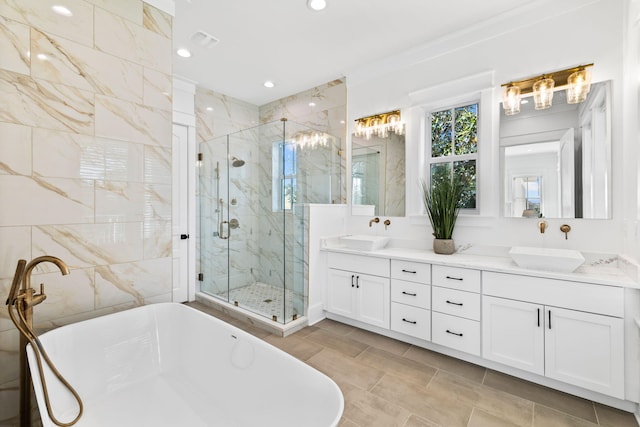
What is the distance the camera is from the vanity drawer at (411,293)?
8.01 ft

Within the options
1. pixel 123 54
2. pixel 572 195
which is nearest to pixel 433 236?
pixel 572 195

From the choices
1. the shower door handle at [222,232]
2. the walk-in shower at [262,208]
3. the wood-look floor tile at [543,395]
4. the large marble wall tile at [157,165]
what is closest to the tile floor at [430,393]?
the wood-look floor tile at [543,395]

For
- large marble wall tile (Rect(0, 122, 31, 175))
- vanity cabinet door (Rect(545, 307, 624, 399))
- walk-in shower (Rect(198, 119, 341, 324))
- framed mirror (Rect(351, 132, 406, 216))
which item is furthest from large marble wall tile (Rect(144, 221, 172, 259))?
vanity cabinet door (Rect(545, 307, 624, 399))

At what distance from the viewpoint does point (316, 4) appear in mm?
2264

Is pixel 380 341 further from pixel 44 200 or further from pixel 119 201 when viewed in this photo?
pixel 44 200

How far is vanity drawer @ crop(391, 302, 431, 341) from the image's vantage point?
8.01 ft

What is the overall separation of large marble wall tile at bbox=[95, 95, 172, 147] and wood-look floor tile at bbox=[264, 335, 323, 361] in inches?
76.0

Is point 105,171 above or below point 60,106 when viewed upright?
below

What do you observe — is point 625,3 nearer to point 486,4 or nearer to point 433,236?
point 486,4

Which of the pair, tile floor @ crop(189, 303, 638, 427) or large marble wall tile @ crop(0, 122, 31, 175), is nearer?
large marble wall tile @ crop(0, 122, 31, 175)

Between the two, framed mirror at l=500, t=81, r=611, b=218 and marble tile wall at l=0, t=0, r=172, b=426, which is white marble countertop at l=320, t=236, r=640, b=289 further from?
marble tile wall at l=0, t=0, r=172, b=426

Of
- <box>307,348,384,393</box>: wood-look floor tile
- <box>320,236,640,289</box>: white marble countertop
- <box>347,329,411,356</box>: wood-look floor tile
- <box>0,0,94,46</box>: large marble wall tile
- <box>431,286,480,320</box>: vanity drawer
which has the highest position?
<box>0,0,94,46</box>: large marble wall tile

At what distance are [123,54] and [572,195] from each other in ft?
11.4

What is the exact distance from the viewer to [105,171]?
6.21 feet
